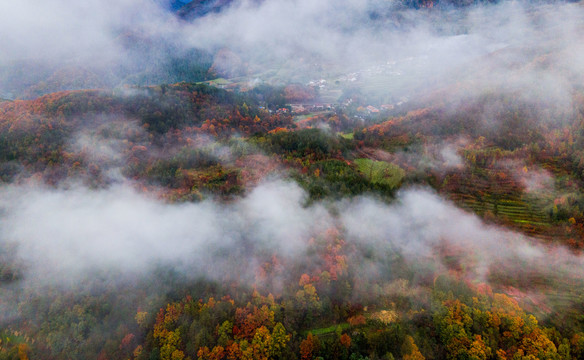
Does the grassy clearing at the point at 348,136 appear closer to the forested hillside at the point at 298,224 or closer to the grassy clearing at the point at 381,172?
the forested hillside at the point at 298,224

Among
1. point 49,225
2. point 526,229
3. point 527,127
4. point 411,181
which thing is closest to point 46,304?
point 49,225

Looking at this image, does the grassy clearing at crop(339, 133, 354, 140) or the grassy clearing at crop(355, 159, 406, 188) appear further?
the grassy clearing at crop(339, 133, 354, 140)

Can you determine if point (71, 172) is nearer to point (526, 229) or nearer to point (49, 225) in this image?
point (49, 225)

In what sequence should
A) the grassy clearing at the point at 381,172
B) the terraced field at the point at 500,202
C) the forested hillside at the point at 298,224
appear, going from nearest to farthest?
the forested hillside at the point at 298,224, the terraced field at the point at 500,202, the grassy clearing at the point at 381,172

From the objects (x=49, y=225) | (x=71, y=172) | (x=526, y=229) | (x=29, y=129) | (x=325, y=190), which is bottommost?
(x=526, y=229)

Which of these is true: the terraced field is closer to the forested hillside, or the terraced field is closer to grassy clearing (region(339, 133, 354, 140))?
the forested hillside

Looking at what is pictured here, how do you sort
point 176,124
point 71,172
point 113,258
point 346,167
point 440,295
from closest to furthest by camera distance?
point 440,295 → point 113,258 → point 71,172 → point 346,167 → point 176,124

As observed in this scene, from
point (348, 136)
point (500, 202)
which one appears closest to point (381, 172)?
point (500, 202)

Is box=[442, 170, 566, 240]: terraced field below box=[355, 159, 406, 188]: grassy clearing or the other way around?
below

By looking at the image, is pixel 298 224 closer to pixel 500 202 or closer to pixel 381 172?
pixel 381 172

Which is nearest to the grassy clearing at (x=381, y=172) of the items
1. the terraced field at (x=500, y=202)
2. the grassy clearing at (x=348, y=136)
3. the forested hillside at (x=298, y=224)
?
the forested hillside at (x=298, y=224)

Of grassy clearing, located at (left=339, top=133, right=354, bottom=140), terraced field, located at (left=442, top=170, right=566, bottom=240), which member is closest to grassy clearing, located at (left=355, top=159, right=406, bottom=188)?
terraced field, located at (left=442, top=170, right=566, bottom=240)
